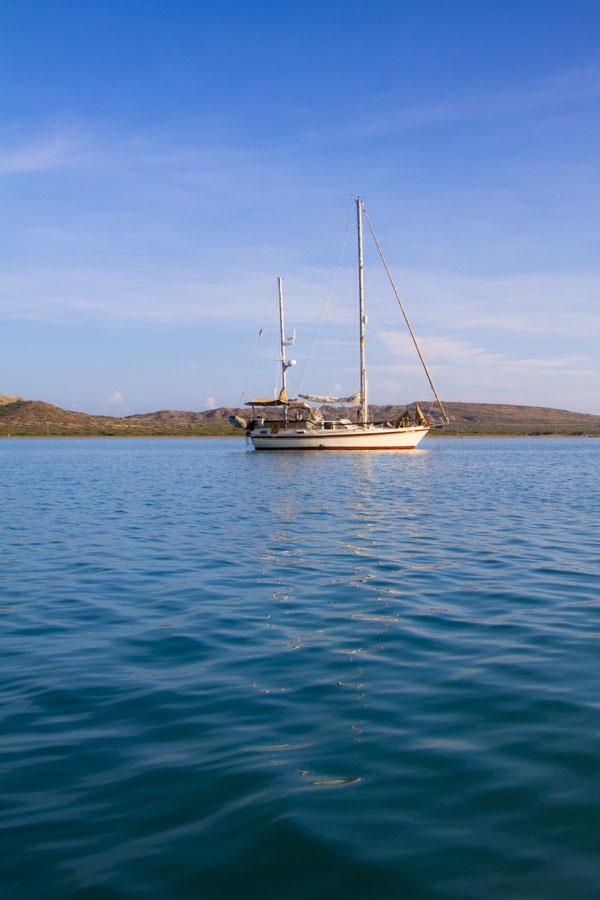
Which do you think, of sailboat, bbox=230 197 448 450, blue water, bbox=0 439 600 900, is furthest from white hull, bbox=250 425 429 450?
blue water, bbox=0 439 600 900

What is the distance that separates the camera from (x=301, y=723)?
672 cm

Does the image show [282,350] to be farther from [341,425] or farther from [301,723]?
[301,723]

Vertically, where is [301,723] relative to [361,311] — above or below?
below

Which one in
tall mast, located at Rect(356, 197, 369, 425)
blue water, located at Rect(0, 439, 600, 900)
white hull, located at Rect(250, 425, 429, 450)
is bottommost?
blue water, located at Rect(0, 439, 600, 900)

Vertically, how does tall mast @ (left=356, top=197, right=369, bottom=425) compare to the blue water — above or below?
above

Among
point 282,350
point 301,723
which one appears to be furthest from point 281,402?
point 301,723

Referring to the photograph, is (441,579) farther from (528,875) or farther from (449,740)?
(528,875)

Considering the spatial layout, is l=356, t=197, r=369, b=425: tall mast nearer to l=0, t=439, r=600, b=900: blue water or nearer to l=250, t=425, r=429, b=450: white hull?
l=250, t=425, r=429, b=450: white hull

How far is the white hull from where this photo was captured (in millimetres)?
75062

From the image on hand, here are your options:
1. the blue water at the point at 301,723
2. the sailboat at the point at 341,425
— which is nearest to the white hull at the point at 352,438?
the sailboat at the point at 341,425

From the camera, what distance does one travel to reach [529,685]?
7.72 metres

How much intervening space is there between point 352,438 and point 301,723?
69117mm

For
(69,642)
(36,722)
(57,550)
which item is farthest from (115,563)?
(36,722)

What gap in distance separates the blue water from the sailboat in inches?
2303
